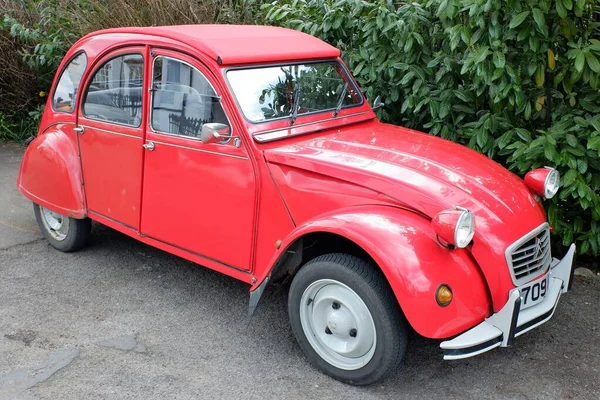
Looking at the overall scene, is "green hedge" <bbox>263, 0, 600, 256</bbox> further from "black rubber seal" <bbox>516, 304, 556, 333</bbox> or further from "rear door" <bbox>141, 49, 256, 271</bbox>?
"rear door" <bbox>141, 49, 256, 271</bbox>

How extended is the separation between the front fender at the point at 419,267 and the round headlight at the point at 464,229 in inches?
5.4

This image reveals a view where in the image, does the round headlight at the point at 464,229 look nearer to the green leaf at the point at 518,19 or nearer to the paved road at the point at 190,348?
the paved road at the point at 190,348

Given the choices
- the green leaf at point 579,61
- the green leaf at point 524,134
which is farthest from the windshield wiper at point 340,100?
the green leaf at point 579,61

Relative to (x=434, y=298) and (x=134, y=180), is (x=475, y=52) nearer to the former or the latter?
(x=434, y=298)

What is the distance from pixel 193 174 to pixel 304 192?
0.81 m

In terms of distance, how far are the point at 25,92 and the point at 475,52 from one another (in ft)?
23.5

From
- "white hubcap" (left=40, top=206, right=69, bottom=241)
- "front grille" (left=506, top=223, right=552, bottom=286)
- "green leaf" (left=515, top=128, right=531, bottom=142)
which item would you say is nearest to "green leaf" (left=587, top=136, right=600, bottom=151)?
"green leaf" (left=515, top=128, right=531, bottom=142)

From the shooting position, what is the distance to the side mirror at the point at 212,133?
141 inches

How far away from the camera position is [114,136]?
14.4ft

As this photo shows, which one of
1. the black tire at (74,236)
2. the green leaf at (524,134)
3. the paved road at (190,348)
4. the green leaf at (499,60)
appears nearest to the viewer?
the paved road at (190,348)

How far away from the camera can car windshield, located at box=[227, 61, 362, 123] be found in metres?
3.83

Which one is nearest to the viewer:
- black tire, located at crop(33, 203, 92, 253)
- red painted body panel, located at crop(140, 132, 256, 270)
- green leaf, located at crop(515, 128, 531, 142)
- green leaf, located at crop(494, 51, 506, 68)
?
red painted body panel, located at crop(140, 132, 256, 270)

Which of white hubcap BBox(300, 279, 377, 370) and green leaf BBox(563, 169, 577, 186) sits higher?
green leaf BBox(563, 169, 577, 186)

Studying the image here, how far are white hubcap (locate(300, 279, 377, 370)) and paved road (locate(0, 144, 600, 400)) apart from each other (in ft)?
0.53
